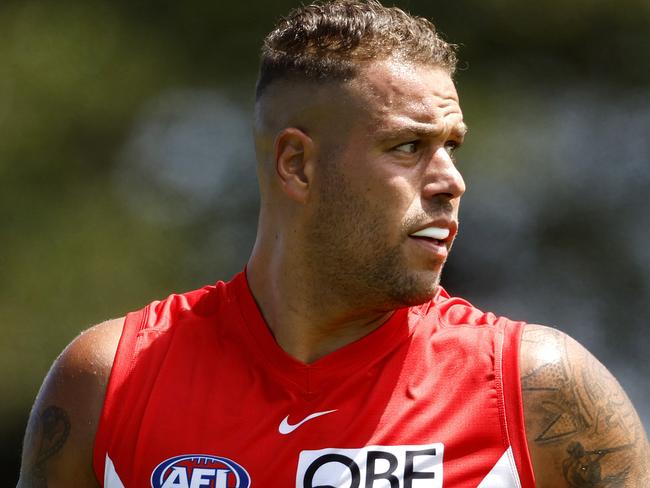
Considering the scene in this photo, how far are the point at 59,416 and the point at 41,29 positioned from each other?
16.8 feet

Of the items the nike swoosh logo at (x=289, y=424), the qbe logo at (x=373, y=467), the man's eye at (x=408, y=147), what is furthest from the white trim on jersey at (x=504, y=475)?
the man's eye at (x=408, y=147)

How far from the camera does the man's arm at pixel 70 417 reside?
10.2 feet

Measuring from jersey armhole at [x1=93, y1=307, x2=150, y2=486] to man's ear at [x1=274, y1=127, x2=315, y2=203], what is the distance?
0.51 metres

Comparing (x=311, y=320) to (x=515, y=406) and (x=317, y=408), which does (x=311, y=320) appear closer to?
(x=317, y=408)

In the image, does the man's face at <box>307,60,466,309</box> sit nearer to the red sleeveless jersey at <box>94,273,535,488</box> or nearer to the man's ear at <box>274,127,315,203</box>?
the man's ear at <box>274,127,315,203</box>

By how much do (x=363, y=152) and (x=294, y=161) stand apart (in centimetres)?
21

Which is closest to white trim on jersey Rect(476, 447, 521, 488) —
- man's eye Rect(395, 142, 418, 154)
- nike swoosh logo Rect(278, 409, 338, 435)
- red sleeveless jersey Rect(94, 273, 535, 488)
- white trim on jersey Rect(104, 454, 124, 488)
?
red sleeveless jersey Rect(94, 273, 535, 488)

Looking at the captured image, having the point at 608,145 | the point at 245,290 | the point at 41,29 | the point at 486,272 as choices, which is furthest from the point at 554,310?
the point at 245,290

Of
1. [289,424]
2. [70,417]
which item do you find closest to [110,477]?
[70,417]

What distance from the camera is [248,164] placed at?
764 cm

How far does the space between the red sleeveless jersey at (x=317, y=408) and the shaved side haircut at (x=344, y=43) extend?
0.59m

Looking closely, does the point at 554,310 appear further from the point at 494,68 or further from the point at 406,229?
the point at 406,229

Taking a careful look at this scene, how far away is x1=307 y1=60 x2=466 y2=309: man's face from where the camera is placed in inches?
120

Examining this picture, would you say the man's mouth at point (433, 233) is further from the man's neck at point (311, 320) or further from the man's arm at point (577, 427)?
the man's arm at point (577, 427)
